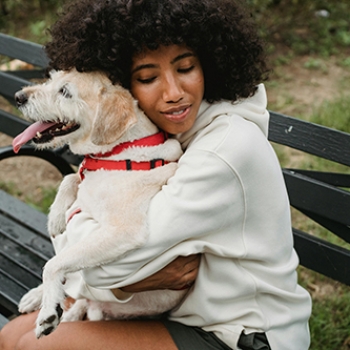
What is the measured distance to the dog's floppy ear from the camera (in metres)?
2.06

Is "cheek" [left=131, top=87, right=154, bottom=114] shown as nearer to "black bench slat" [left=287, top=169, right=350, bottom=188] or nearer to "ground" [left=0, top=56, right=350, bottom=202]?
"black bench slat" [left=287, top=169, right=350, bottom=188]

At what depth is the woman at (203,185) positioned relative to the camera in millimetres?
1933

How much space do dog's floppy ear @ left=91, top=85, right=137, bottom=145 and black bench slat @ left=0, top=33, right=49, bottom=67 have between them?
5.20ft

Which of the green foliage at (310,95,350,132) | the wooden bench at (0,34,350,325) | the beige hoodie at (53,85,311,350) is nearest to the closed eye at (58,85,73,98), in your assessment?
the beige hoodie at (53,85,311,350)

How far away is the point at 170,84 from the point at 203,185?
0.40 metres

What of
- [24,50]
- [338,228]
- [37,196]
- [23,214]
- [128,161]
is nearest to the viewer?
[128,161]

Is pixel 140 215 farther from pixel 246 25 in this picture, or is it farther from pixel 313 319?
pixel 313 319

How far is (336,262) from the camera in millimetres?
2754

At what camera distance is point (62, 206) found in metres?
2.37

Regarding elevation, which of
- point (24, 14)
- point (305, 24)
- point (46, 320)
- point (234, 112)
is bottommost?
point (305, 24)

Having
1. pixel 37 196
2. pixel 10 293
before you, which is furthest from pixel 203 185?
pixel 37 196

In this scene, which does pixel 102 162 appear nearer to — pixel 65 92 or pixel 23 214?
pixel 65 92

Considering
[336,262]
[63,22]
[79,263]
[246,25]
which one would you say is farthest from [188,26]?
[336,262]

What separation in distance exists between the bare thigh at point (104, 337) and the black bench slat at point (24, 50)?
6.07 feet
